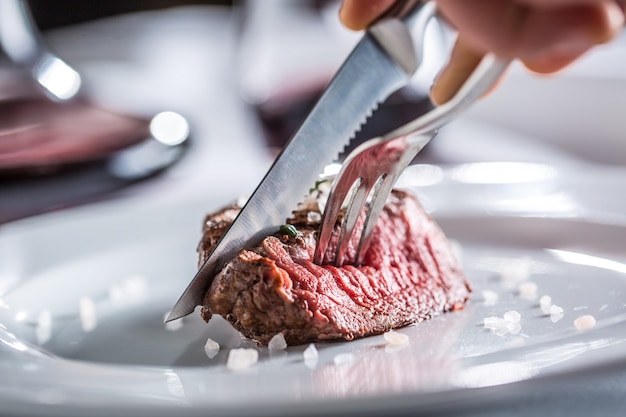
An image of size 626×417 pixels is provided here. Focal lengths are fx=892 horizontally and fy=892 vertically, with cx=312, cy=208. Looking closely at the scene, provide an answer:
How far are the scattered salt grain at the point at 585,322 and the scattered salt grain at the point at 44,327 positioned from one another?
3.90 feet

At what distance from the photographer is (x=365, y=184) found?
6.57ft

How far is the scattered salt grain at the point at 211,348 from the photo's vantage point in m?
1.88

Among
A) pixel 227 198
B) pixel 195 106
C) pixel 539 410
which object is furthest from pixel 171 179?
pixel 539 410

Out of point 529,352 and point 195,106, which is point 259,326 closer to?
point 529,352

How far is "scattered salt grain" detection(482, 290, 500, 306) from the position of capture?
7.06ft

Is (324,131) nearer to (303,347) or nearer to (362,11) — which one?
(362,11)

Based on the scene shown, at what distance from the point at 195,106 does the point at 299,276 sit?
133 inches

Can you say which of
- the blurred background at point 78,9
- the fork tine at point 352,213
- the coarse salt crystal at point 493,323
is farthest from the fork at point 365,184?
the blurred background at point 78,9

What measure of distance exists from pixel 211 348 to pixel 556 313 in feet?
2.55

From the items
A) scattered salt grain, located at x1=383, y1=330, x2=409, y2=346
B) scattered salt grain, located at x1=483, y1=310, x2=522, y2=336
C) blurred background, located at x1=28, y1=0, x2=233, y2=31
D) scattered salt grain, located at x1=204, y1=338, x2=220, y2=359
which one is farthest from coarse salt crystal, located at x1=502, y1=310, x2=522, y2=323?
blurred background, located at x1=28, y1=0, x2=233, y2=31

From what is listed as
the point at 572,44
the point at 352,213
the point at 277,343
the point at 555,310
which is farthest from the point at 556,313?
the point at 572,44

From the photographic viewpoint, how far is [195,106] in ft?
17.0

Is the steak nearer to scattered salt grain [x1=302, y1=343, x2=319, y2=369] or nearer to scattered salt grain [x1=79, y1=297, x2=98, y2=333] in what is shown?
scattered salt grain [x1=302, y1=343, x2=319, y2=369]

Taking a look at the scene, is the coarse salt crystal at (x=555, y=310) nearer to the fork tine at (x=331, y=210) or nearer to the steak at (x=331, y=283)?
the steak at (x=331, y=283)
